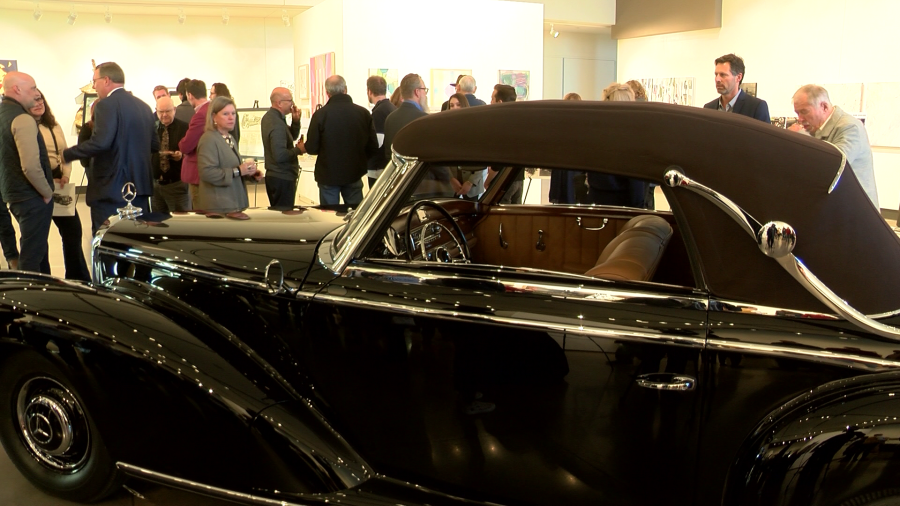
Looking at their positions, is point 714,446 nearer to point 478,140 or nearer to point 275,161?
point 478,140

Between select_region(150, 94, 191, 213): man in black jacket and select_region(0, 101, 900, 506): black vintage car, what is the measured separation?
432 centimetres

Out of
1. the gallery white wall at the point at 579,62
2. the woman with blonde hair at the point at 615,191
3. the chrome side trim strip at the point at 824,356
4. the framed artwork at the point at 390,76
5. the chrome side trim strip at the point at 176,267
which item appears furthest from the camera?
the gallery white wall at the point at 579,62

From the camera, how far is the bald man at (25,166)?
530cm

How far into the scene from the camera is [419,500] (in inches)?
92.2

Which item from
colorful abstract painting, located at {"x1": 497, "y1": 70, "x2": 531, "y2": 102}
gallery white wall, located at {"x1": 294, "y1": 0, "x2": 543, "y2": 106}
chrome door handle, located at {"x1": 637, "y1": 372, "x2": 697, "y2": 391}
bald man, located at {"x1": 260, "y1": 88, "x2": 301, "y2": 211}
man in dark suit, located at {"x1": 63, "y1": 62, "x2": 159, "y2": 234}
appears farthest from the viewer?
colorful abstract painting, located at {"x1": 497, "y1": 70, "x2": 531, "y2": 102}

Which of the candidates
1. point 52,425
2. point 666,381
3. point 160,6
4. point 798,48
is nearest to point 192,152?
point 52,425

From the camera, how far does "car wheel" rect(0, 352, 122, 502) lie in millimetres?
2719

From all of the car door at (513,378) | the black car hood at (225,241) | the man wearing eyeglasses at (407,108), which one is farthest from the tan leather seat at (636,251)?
the man wearing eyeglasses at (407,108)

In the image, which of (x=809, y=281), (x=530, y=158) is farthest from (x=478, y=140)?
(x=809, y=281)

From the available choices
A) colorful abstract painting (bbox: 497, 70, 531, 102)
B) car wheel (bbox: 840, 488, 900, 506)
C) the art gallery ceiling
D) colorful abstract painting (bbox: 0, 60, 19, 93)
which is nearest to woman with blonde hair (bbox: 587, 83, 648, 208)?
car wheel (bbox: 840, 488, 900, 506)

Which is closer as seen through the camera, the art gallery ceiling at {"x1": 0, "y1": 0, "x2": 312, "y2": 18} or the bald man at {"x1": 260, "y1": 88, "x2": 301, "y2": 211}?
the bald man at {"x1": 260, "y1": 88, "x2": 301, "y2": 211}

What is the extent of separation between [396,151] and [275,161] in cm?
497

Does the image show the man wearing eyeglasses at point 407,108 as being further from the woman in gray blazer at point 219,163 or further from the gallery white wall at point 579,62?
the gallery white wall at point 579,62

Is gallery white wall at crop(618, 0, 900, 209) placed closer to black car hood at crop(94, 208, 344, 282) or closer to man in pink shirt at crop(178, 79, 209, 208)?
man in pink shirt at crop(178, 79, 209, 208)
